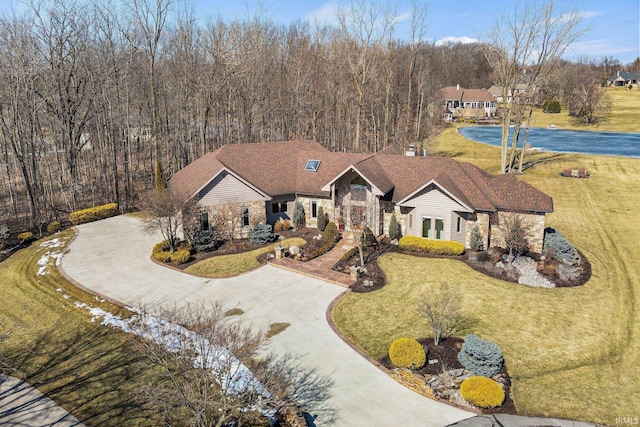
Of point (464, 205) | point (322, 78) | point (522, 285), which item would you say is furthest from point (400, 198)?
point (322, 78)

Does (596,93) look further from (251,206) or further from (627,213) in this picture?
(251,206)

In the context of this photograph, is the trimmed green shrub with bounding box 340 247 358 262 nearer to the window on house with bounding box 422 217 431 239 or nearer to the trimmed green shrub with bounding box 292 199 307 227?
the window on house with bounding box 422 217 431 239

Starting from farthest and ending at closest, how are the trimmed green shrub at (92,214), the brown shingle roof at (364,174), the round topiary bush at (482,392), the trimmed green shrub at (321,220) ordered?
the trimmed green shrub at (92,214) → the trimmed green shrub at (321,220) → the brown shingle roof at (364,174) → the round topiary bush at (482,392)

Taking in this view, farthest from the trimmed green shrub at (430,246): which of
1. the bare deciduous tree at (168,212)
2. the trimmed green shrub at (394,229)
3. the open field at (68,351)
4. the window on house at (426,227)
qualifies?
the open field at (68,351)

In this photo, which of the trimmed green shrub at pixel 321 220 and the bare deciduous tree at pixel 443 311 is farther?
the trimmed green shrub at pixel 321 220

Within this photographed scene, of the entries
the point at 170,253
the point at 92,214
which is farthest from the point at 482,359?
the point at 92,214

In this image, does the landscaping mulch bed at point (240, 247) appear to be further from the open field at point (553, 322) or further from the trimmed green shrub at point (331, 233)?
the open field at point (553, 322)

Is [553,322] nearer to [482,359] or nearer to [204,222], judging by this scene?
[482,359]

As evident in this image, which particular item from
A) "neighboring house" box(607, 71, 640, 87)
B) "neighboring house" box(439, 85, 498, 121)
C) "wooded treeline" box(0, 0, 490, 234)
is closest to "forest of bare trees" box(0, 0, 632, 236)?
"wooded treeline" box(0, 0, 490, 234)
